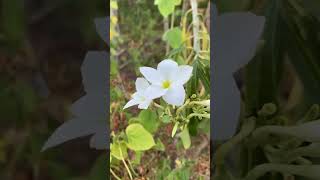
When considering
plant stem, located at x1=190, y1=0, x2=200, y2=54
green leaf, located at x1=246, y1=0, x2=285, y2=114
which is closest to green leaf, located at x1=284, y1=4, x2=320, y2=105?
green leaf, located at x1=246, y1=0, x2=285, y2=114

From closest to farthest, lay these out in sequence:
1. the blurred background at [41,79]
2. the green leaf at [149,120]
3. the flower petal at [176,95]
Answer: the blurred background at [41,79], the flower petal at [176,95], the green leaf at [149,120]

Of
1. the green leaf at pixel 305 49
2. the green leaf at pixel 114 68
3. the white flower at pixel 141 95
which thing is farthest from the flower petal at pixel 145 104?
the green leaf at pixel 305 49

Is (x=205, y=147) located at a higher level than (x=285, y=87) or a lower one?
lower

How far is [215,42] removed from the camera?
47 cm

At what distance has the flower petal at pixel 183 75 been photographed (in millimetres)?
608

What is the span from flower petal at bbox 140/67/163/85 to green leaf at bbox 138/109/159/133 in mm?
89

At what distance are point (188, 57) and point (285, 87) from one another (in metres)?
0.28

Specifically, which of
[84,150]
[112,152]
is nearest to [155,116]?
[112,152]

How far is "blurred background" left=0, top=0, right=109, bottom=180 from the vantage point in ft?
1.50

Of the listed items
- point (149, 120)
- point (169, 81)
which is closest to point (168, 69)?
point (169, 81)

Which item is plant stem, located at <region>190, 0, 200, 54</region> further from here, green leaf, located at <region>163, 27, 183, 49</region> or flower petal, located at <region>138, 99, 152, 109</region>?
flower petal, located at <region>138, 99, 152, 109</region>

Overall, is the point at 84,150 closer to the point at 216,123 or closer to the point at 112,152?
the point at 216,123

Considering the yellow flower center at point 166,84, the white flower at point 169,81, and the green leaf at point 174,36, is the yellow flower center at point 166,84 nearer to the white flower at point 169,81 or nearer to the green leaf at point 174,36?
the white flower at point 169,81

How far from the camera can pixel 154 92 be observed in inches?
24.7
